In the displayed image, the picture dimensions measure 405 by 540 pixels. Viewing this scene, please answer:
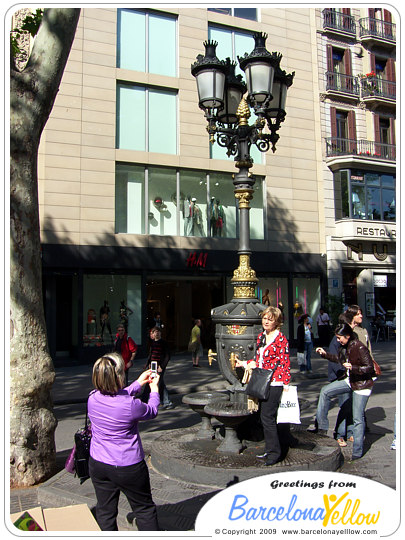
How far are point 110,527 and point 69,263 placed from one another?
45.9 feet

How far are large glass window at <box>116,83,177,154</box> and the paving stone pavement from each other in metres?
8.41

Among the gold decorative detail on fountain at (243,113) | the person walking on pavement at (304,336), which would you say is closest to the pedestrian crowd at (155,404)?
the gold decorative detail on fountain at (243,113)

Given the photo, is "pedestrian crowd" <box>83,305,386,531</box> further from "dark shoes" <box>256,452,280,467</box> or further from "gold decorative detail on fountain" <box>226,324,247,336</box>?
"gold decorative detail on fountain" <box>226,324,247,336</box>

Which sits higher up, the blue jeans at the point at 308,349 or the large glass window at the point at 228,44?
the large glass window at the point at 228,44

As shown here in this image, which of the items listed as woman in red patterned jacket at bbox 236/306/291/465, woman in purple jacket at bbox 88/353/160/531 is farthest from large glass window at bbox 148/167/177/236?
woman in purple jacket at bbox 88/353/160/531

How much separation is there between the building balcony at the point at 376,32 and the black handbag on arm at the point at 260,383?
2356 centimetres

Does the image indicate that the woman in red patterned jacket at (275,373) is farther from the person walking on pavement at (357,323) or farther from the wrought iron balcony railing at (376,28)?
the wrought iron balcony railing at (376,28)

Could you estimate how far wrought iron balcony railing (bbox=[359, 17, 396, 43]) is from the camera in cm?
2372

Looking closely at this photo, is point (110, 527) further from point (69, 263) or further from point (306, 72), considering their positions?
point (306, 72)

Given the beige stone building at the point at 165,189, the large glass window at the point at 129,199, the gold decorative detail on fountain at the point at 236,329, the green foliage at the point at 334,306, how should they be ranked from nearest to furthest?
the gold decorative detail on fountain at the point at 236,329 < the beige stone building at the point at 165,189 < the large glass window at the point at 129,199 < the green foliage at the point at 334,306

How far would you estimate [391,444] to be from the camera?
6449 millimetres

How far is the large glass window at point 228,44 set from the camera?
19.5 meters
